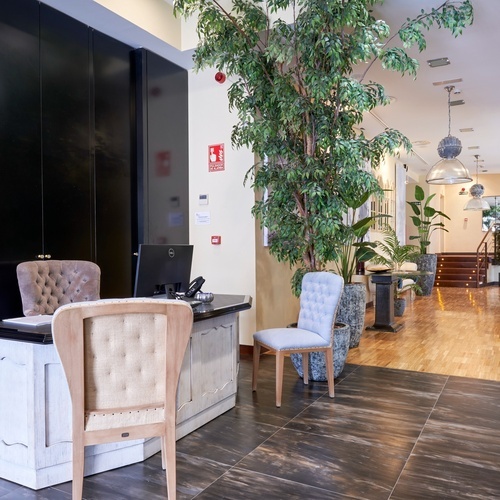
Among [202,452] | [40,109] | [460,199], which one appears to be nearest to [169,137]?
[40,109]

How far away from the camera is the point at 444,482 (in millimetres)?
2264

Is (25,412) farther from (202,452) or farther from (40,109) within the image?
(40,109)

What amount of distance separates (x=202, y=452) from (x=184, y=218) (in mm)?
3198

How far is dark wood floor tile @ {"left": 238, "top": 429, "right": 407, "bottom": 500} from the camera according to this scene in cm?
224

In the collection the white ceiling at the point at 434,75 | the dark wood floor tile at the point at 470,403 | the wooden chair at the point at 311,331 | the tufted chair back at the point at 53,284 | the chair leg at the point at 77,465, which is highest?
the white ceiling at the point at 434,75

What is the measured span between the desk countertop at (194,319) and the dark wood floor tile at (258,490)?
2.88 ft

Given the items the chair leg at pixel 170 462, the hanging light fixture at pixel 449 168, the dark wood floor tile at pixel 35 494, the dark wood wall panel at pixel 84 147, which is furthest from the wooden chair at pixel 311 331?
the hanging light fixture at pixel 449 168

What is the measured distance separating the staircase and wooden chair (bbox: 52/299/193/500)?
12.6 meters

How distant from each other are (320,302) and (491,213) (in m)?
13.4

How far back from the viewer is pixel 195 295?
3.31 meters

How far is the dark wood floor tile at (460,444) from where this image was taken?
2.51 meters

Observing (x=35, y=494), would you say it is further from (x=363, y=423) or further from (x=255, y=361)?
(x=363, y=423)

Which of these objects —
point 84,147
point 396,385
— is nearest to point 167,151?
point 84,147

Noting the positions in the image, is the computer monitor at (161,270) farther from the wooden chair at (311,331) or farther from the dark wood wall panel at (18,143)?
the dark wood wall panel at (18,143)
